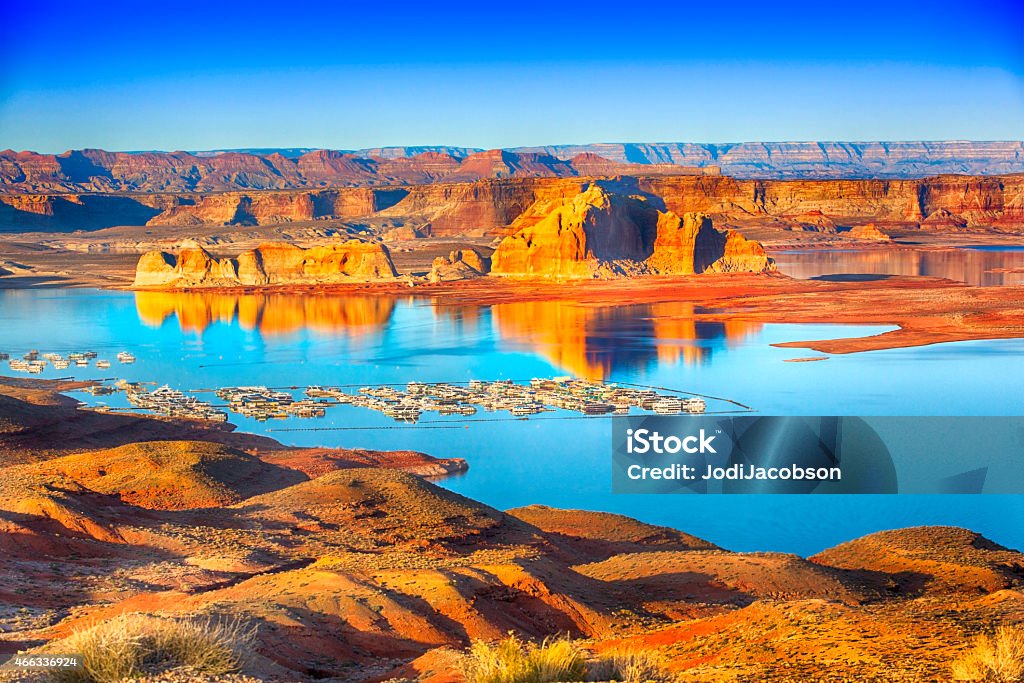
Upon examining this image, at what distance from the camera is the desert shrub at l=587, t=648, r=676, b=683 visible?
7.18 m

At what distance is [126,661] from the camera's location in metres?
7.32

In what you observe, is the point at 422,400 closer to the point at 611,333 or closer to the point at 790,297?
the point at 611,333

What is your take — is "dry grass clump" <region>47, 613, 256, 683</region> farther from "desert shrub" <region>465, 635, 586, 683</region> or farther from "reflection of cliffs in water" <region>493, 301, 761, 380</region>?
"reflection of cliffs in water" <region>493, 301, 761, 380</region>

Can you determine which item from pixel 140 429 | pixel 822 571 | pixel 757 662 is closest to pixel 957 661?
pixel 757 662

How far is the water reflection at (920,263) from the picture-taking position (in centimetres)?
6988

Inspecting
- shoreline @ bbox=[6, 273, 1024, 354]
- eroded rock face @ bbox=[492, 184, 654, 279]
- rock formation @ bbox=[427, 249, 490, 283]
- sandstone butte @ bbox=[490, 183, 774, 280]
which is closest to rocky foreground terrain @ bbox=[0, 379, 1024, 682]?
shoreline @ bbox=[6, 273, 1024, 354]

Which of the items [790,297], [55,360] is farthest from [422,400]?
[790,297]

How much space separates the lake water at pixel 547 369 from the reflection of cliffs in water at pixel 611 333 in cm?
12

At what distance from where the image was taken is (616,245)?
7481cm

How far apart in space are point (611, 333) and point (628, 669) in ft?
130

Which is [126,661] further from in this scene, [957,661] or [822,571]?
[822,571]

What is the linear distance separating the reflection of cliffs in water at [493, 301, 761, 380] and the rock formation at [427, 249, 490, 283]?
14654 mm

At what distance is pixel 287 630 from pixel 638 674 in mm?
3938
